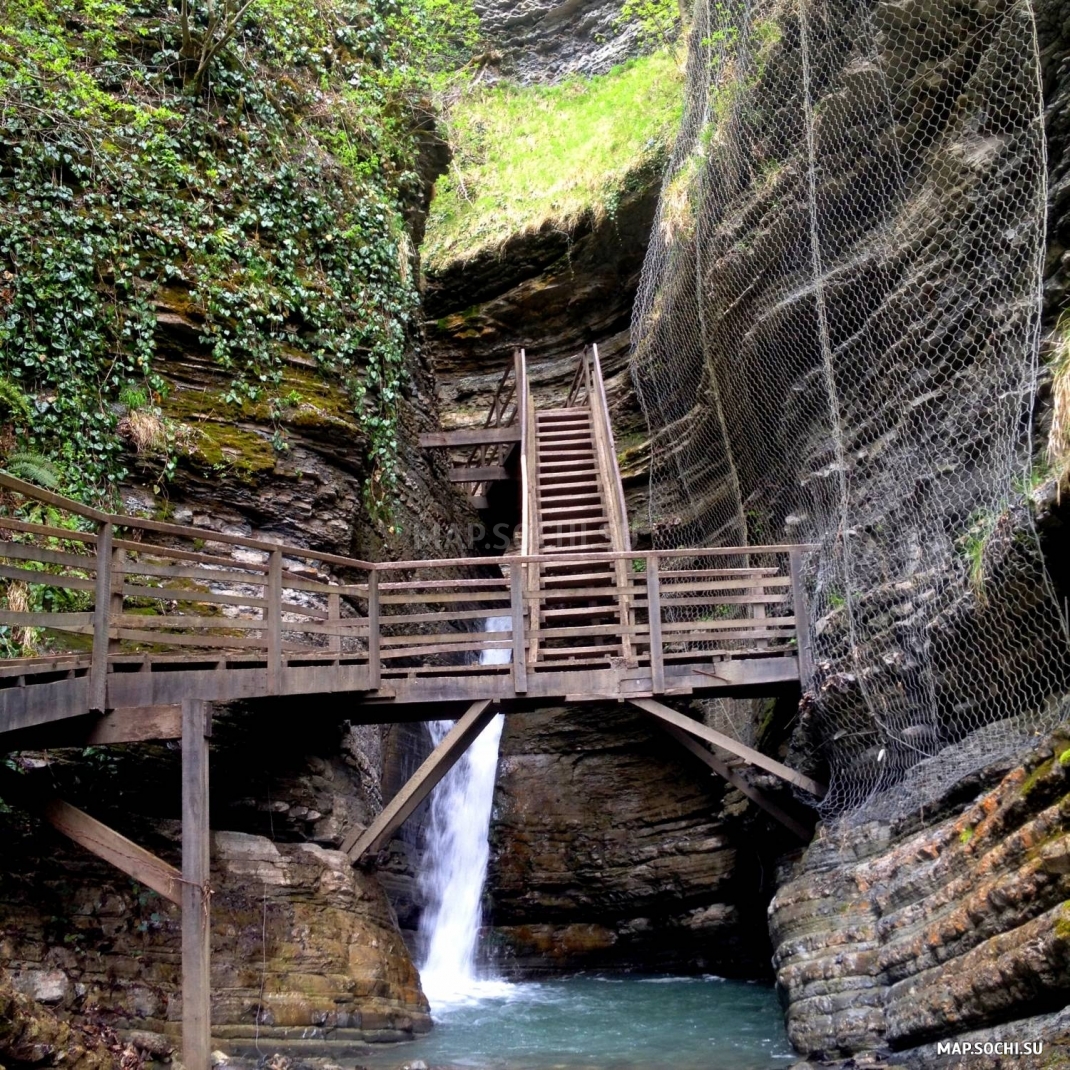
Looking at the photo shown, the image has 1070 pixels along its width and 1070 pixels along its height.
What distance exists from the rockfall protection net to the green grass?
4.12 metres

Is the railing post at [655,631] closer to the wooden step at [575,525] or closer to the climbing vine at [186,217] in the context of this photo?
the wooden step at [575,525]

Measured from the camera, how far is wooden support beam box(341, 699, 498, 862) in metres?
8.48

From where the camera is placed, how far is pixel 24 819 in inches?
271

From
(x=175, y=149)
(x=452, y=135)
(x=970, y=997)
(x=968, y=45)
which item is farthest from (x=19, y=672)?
(x=452, y=135)

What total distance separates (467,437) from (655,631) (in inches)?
191

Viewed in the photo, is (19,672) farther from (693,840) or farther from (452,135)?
(452,135)

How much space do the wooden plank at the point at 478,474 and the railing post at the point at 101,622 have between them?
310 inches

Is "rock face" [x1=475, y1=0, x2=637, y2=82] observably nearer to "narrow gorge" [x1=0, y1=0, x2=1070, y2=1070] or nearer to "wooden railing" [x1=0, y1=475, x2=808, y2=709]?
"narrow gorge" [x1=0, y1=0, x2=1070, y2=1070]

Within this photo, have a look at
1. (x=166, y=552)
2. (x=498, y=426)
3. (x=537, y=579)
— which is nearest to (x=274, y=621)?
(x=166, y=552)

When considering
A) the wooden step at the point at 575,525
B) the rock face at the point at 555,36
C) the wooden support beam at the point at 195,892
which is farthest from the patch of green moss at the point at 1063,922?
the rock face at the point at 555,36

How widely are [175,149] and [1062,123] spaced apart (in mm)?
7781

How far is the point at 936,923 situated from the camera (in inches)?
214

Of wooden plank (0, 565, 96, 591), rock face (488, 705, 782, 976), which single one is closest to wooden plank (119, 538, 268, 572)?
wooden plank (0, 565, 96, 591)

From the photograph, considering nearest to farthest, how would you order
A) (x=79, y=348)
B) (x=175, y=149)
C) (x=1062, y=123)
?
(x=1062, y=123) < (x=79, y=348) < (x=175, y=149)
